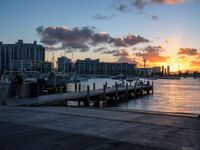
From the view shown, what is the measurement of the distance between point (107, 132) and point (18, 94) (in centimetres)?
1618

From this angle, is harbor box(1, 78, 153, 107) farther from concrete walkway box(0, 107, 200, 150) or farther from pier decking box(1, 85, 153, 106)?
concrete walkway box(0, 107, 200, 150)

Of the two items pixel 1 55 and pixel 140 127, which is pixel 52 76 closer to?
Result: pixel 140 127

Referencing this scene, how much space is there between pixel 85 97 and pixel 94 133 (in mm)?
28017

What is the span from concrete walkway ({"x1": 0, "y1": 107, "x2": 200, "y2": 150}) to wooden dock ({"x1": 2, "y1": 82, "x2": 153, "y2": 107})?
28.4 ft

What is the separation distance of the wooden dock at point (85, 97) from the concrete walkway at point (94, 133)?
865cm

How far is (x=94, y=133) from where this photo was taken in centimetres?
1001

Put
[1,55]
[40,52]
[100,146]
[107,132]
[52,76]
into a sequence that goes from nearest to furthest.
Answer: [100,146] < [107,132] < [52,76] < [1,55] < [40,52]

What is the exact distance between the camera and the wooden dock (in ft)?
74.6

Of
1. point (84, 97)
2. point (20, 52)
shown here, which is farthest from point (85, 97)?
point (20, 52)

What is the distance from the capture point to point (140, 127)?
1124 cm

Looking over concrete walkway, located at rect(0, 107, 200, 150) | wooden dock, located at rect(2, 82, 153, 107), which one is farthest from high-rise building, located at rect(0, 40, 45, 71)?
concrete walkway, located at rect(0, 107, 200, 150)

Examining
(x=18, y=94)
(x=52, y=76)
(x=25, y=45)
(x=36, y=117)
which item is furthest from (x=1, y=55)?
(x=36, y=117)

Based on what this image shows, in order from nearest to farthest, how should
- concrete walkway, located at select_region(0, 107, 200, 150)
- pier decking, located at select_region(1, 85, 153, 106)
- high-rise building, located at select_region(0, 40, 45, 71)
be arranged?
1. concrete walkway, located at select_region(0, 107, 200, 150)
2. pier decking, located at select_region(1, 85, 153, 106)
3. high-rise building, located at select_region(0, 40, 45, 71)

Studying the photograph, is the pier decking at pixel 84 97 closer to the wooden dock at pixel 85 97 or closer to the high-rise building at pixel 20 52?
the wooden dock at pixel 85 97
